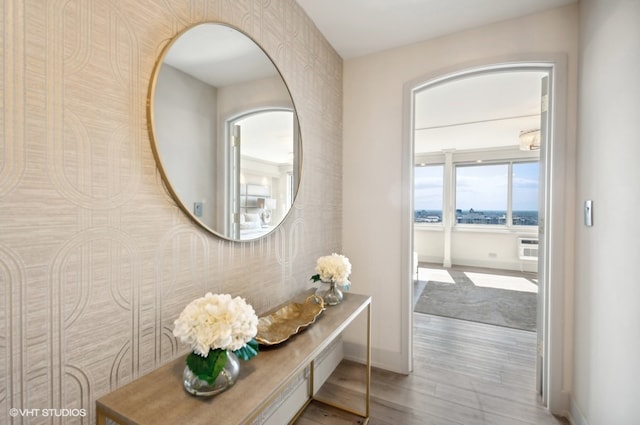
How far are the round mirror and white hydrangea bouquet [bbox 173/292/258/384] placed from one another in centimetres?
39

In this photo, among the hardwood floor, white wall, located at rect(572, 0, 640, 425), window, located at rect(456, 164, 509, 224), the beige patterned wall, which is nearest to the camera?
the beige patterned wall

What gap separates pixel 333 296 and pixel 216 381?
879 mm

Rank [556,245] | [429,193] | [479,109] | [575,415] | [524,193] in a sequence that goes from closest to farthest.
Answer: [575,415], [556,245], [479,109], [524,193], [429,193]

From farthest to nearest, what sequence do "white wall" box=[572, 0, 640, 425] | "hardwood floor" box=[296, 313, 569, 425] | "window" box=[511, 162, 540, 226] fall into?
"window" box=[511, 162, 540, 226]
"hardwood floor" box=[296, 313, 569, 425]
"white wall" box=[572, 0, 640, 425]

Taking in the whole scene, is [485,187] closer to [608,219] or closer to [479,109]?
[479,109]

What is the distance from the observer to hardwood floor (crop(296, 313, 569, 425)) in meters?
1.72

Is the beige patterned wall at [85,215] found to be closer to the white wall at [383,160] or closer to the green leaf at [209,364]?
the green leaf at [209,364]

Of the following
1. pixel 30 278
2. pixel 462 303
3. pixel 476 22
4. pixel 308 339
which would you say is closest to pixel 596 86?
pixel 476 22

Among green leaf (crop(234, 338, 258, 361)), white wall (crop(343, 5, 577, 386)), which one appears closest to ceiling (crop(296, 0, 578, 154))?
white wall (crop(343, 5, 577, 386))

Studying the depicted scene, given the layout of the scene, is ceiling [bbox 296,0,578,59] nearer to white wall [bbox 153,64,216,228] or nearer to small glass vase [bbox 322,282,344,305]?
white wall [bbox 153,64,216,228]

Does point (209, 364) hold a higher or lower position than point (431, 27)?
lower

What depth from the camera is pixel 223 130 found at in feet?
3.94

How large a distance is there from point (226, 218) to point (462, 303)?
373 centimetres

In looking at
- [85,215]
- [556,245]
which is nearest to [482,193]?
[556,245]
